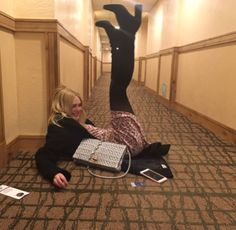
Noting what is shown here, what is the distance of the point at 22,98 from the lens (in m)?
1.89

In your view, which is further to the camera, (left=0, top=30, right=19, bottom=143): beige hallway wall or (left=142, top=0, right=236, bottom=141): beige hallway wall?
(left=142, top=0, right=236, bottom=141): beige hallway wall

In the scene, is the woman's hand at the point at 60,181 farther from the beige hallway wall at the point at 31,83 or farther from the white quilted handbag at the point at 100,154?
the beige hallway wall at the point at 31,83

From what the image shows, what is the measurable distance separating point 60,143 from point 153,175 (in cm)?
62

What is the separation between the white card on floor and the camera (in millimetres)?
1298

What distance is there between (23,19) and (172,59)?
2.91m

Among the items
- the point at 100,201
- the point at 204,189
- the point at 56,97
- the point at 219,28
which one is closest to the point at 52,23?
the point at 56,97

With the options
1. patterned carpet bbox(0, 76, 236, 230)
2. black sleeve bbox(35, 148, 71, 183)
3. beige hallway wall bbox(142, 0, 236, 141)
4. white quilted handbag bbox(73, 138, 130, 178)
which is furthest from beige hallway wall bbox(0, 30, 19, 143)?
beige hallway wall bbox(142, 0, 236, 141)

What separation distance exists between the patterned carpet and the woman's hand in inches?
1.4

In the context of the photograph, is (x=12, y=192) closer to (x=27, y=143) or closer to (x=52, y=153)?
(x=52, y=153)

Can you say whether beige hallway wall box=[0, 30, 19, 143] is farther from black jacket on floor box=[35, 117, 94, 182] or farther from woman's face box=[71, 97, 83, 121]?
woman's face box=[71, 97, 83, 121]

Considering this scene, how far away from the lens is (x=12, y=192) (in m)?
1.33

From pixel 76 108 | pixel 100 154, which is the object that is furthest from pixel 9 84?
pixel 100 154

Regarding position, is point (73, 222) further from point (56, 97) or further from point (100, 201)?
point (56, 97)

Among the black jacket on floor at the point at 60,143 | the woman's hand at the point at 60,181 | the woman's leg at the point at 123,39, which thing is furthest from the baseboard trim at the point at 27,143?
the woman's leg at the point at 123,39
